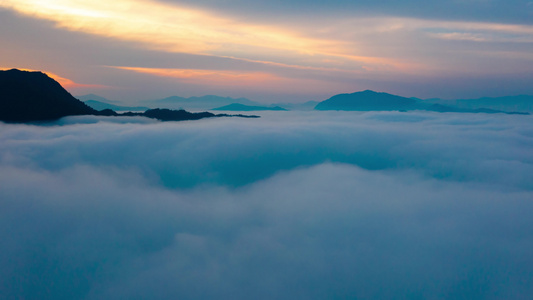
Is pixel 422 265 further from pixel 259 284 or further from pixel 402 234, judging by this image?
pixel 259 284

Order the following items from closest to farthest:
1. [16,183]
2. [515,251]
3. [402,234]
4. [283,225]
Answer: [515,251] < [402,234] < [283,225] < [16,183]

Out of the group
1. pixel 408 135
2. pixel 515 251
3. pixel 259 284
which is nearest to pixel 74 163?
pixel 259 284

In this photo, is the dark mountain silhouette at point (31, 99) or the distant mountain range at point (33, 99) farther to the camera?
the distant mountain range at point (33, 99)

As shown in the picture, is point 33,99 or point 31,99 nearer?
point 31,99

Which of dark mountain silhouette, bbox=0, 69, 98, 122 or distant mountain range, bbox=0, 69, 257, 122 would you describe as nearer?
dark mountain silhouette, bbox=0, 69, 98, 122
